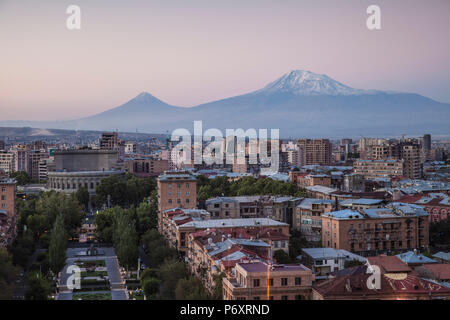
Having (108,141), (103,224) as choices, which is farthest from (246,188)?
(108,141)

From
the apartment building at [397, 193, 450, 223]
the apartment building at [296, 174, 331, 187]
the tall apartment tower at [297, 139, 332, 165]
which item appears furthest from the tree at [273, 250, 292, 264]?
the tall apartment tower at [297, 139, 332, 165]

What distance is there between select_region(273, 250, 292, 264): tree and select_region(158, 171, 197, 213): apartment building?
5.49 meters

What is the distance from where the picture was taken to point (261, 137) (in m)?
37.9

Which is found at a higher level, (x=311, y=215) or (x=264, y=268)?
(x=264, y=268)

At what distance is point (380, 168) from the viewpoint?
2803 cm

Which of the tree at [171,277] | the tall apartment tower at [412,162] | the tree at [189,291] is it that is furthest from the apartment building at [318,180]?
the tree at [189,291]

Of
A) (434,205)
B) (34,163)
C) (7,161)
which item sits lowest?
(434,205)

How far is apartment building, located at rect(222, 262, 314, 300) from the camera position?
267 inches

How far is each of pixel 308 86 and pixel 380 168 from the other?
1205 cm

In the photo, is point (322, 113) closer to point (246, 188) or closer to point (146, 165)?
point (246, 188)
